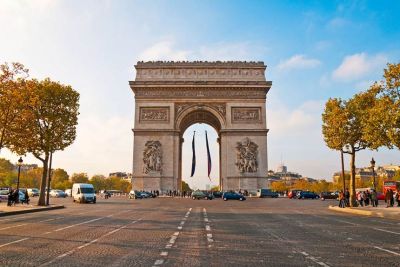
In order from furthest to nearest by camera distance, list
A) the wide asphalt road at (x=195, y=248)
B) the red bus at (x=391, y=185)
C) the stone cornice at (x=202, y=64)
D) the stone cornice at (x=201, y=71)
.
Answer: the stone cornice at (x=202, y=64)
the stone cornice at (x=201, y=71)
the red bus at (x=391, y=185)
the wide asphalt road at (x=195, y=248)

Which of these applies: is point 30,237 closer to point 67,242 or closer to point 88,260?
point 67,242

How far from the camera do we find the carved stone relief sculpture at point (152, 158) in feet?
182

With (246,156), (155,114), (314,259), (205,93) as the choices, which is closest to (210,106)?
(205,93)

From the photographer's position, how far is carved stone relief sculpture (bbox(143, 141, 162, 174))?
55469mm

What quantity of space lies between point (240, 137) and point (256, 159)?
398 centimetres

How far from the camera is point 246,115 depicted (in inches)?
2263

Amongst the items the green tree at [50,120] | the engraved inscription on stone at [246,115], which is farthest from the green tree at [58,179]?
the green tree at [50,120]

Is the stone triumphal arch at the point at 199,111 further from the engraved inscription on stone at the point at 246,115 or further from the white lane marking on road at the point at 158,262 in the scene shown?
the white lane marking on road at the point at 158,262

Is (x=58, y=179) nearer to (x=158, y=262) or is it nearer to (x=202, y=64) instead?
(x=202, y=64)

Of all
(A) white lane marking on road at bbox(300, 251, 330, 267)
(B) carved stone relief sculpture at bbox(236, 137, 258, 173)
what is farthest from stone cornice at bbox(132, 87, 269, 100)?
(A) white lane marking on road at bbox(300, 251, 330, 267)

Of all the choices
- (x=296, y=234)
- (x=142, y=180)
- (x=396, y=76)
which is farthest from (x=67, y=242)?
(x=142, y=180)

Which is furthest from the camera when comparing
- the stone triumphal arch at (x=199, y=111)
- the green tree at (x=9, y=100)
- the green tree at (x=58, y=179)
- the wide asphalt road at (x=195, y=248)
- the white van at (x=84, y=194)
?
the green tree at (x=58, y=179)

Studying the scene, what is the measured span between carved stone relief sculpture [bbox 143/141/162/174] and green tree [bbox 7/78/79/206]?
21.7 meters

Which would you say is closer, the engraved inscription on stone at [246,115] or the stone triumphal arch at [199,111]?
the stone triumphal arch at [199,111]
